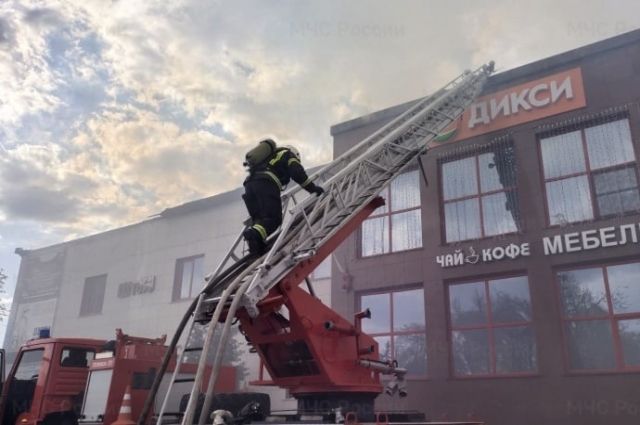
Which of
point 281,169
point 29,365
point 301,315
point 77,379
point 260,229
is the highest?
point 281,169

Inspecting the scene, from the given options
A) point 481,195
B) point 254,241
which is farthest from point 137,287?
point 254,241

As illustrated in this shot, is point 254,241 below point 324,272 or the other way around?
below

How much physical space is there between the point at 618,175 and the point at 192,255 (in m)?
16.4

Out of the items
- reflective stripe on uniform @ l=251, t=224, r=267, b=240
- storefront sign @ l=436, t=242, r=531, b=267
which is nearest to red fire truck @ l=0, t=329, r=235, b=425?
reflective stripe on uniform @ l=251, t=224, r=267, b=240

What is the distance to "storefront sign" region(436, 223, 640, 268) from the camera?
1110 cm

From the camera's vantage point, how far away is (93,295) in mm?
26203

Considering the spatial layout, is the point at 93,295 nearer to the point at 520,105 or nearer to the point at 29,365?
the point at 29,365

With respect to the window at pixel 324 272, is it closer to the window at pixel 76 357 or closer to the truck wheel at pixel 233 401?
the window at pixel 76 357

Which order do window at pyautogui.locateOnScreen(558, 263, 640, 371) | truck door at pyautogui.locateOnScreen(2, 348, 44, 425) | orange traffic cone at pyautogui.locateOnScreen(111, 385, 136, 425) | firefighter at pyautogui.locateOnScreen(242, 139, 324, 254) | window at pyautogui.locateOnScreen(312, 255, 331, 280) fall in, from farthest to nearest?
window at pyautogui.locateOnScreen(312, 255, 331, 280) < window at pyautogui.locateOnScreen(558, 263, 640, 371) < truck door at pyautogui.locateOnScreen(2, 348, 44, 425) < orange traffic cone at pyautogui.locateOnScreen(111, 385, 136, 425) < firefighter at pyautogui.locateOnScreen(242, 139, 324, 254)

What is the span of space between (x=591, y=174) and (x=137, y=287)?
19.2 m

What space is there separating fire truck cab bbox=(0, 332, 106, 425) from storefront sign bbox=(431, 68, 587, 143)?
9.99m

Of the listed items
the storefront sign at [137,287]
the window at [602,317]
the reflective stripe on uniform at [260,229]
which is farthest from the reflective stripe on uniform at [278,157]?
the storefront sign at [137,287]

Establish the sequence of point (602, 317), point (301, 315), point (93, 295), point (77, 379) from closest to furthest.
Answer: point (301, 315) → point (77, 379) → point (602, 317) → point (93, 295)

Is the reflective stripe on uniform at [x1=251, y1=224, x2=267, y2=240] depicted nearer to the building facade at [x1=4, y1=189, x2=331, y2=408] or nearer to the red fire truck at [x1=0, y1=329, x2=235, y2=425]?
the red fire truck at [x1=0, y1=329, x2=235, y2=425]
